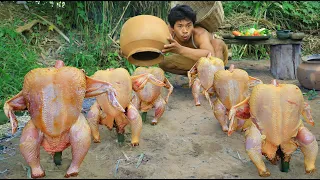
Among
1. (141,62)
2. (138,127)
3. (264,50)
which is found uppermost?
(141,62)

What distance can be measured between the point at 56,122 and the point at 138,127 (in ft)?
2.96

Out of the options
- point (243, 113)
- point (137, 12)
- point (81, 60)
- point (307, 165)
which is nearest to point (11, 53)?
point (81, 60)

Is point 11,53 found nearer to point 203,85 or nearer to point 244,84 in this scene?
point 203,85

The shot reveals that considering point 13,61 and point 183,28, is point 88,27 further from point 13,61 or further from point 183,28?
point 183,28

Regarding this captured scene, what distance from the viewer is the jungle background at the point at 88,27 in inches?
249

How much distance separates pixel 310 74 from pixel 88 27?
14.6 feet

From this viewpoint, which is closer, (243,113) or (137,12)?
(243,113)

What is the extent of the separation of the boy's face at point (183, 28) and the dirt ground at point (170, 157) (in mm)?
1378

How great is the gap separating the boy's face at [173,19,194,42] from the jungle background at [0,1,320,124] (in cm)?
157

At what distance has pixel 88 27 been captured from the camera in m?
7.73

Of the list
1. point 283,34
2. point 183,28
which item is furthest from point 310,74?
point 183,28

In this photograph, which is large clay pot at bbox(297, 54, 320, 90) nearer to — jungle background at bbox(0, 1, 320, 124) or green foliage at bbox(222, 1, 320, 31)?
jungle background at bbox(0, 1, 320, 124)

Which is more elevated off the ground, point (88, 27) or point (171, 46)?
point (171, 46)

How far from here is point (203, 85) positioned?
14.3 feet
